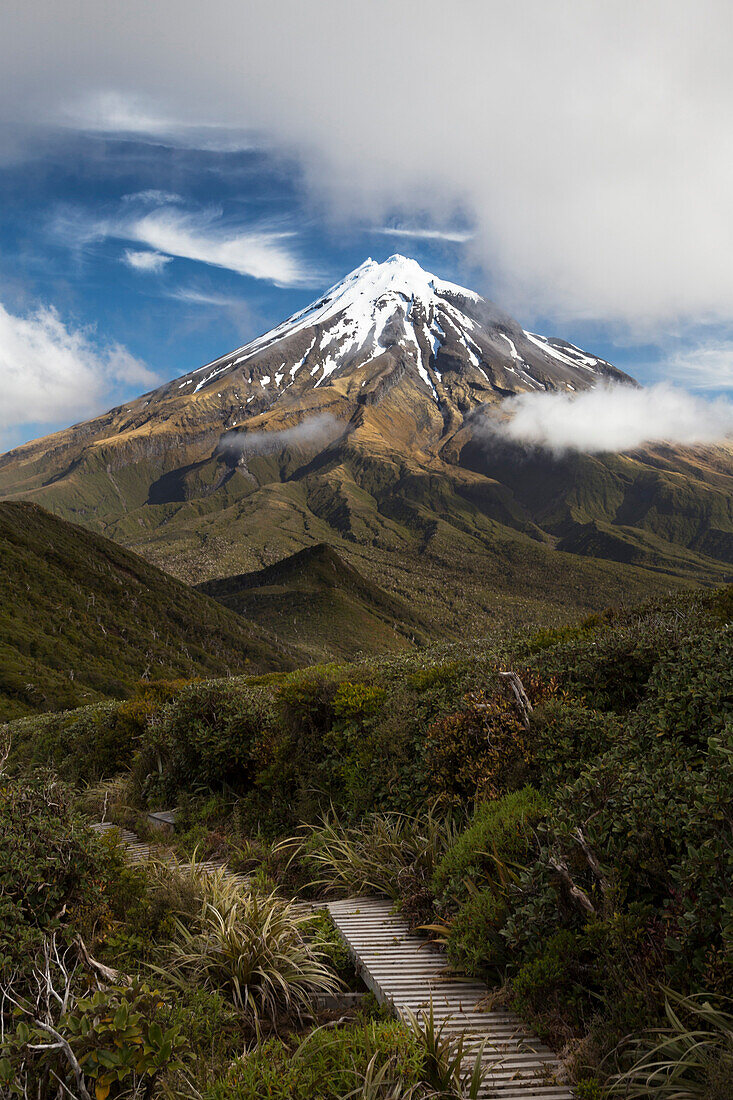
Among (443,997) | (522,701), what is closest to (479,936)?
(443,997)

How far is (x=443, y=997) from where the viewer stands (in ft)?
13.2

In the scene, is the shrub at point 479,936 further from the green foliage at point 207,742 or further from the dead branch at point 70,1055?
the green foliage at point 207,742

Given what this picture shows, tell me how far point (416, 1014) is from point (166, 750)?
793cm

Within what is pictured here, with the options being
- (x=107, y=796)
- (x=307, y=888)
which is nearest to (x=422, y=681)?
(x=307, y=888)

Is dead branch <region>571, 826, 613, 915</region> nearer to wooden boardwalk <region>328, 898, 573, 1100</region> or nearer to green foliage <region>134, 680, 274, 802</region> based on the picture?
wooden boardwalk <region>328, 898, 573, 1100</region>

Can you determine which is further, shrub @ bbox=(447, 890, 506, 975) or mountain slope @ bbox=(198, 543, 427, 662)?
mountain slope @ bbox=(198, 543, 427, 662)

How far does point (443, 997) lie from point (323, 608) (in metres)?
167

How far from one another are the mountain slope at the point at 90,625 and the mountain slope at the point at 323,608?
32747 millimetres

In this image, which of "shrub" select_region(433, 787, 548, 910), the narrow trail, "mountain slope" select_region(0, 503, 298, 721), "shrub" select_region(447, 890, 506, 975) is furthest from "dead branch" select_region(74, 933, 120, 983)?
"mountain slope" select_region(0, 503, 298, 721)

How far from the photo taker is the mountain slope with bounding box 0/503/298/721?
185 feet

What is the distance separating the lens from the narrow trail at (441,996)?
321 cm

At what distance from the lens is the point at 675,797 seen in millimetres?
3838

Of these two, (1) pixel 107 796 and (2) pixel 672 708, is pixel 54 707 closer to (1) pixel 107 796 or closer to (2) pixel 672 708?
(1) pixel 107 796

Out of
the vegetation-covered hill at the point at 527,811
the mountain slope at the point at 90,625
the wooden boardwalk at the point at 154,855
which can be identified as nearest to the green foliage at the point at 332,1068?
the vegetation-covered hill at the point at 527,811
